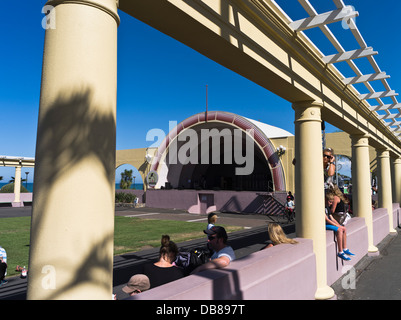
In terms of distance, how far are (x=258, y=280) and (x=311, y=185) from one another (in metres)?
2.30

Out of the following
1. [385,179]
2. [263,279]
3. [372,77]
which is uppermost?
[372,77]

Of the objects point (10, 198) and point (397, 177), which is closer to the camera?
point (397, 177)

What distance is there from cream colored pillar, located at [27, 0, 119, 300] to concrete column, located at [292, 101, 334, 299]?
4.07 m

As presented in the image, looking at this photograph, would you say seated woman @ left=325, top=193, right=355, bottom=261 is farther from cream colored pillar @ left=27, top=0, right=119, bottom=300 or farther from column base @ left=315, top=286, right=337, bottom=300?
cream colored pillar @ left=27, top=0, right=119, bottom=300

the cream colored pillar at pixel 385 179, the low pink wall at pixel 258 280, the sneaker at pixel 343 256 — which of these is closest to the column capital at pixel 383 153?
the cream colored pillar at pixel 385 179

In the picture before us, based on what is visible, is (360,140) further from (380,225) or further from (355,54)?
(355,54)

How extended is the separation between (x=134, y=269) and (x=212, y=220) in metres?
2.11

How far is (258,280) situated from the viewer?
346 centimetres

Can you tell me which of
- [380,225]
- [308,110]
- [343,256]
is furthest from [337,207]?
[380,225]

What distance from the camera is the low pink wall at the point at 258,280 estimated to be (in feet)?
8.62

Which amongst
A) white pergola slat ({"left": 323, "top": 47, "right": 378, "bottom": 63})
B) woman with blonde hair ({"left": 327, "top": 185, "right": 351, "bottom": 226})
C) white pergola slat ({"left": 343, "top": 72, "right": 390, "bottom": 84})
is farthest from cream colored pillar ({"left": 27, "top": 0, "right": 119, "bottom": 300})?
woman with blonde hair ({"left": 327, "top": 185, "right": 351, "bottom": 226})

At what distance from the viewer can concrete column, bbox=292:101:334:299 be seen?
16.7ft
